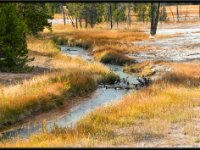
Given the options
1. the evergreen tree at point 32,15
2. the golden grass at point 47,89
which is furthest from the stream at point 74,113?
the evergreen tree at point 32,15

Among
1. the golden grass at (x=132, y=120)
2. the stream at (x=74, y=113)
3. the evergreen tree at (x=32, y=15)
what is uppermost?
the evergreen tree at (x=32, y=15)

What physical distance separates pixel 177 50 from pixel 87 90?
16371 millimetres

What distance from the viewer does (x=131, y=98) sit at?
55.1ft

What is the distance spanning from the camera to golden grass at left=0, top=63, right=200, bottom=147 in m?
10.6

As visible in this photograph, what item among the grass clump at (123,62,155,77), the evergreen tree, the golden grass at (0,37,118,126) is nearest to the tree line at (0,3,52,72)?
the golden grass at (0,37,118,126)

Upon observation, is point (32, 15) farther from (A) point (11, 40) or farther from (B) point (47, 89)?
(B) point (47, 89)

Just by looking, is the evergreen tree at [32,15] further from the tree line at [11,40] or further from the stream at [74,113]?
the stream at [74,113]

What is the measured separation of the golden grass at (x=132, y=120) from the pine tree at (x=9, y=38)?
348 inches

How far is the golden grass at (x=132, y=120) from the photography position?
1063 cm

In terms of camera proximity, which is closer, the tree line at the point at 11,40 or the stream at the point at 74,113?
the stream at the point at 74,113

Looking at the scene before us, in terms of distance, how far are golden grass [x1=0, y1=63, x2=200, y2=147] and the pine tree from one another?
8843 millimetres

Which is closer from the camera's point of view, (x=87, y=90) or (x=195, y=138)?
(x=195, y=138)

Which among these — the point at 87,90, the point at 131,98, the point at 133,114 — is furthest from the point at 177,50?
the point at 133,114

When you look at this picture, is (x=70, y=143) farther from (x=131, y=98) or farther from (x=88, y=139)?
(x=131, y=98)
